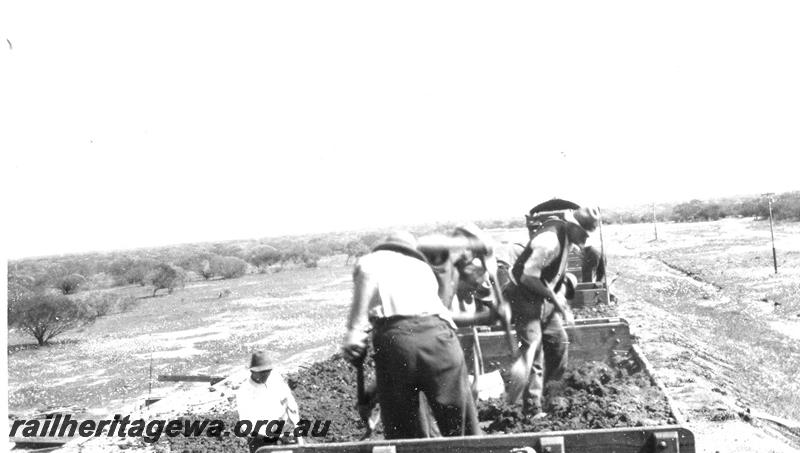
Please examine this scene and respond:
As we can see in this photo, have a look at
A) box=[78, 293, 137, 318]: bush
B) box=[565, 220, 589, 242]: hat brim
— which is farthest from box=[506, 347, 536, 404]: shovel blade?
box=[78, 293, 137, 318]: bush

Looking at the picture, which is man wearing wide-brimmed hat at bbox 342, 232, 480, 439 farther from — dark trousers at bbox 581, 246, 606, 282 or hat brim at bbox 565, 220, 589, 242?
dark trousers at bbox 581, 246, 606, 282

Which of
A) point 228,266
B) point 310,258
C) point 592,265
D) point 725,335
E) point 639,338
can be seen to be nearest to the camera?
point 639,338

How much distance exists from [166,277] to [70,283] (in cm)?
581

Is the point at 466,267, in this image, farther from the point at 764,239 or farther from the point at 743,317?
the point at 764,239

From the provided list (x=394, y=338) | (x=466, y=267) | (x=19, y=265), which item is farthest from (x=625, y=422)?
(x=19, y=265)

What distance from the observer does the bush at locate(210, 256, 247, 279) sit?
2294 cm

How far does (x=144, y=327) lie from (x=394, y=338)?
49.9 ft

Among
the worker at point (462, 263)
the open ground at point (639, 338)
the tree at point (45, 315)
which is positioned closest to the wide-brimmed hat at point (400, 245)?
the worker at point (462, 263)

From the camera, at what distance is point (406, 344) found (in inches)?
118

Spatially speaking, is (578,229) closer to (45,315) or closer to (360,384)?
(360,384)

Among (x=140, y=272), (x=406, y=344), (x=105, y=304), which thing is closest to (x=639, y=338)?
(x=406, y=344)

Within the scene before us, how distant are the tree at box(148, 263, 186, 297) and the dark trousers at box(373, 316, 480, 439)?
794 inches

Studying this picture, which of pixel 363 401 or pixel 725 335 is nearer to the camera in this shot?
pixel 363 401

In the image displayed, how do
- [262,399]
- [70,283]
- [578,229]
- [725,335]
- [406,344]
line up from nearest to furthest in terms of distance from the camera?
[406,344]
[262,399]
[578,229]
[725,335]
[70,283]
